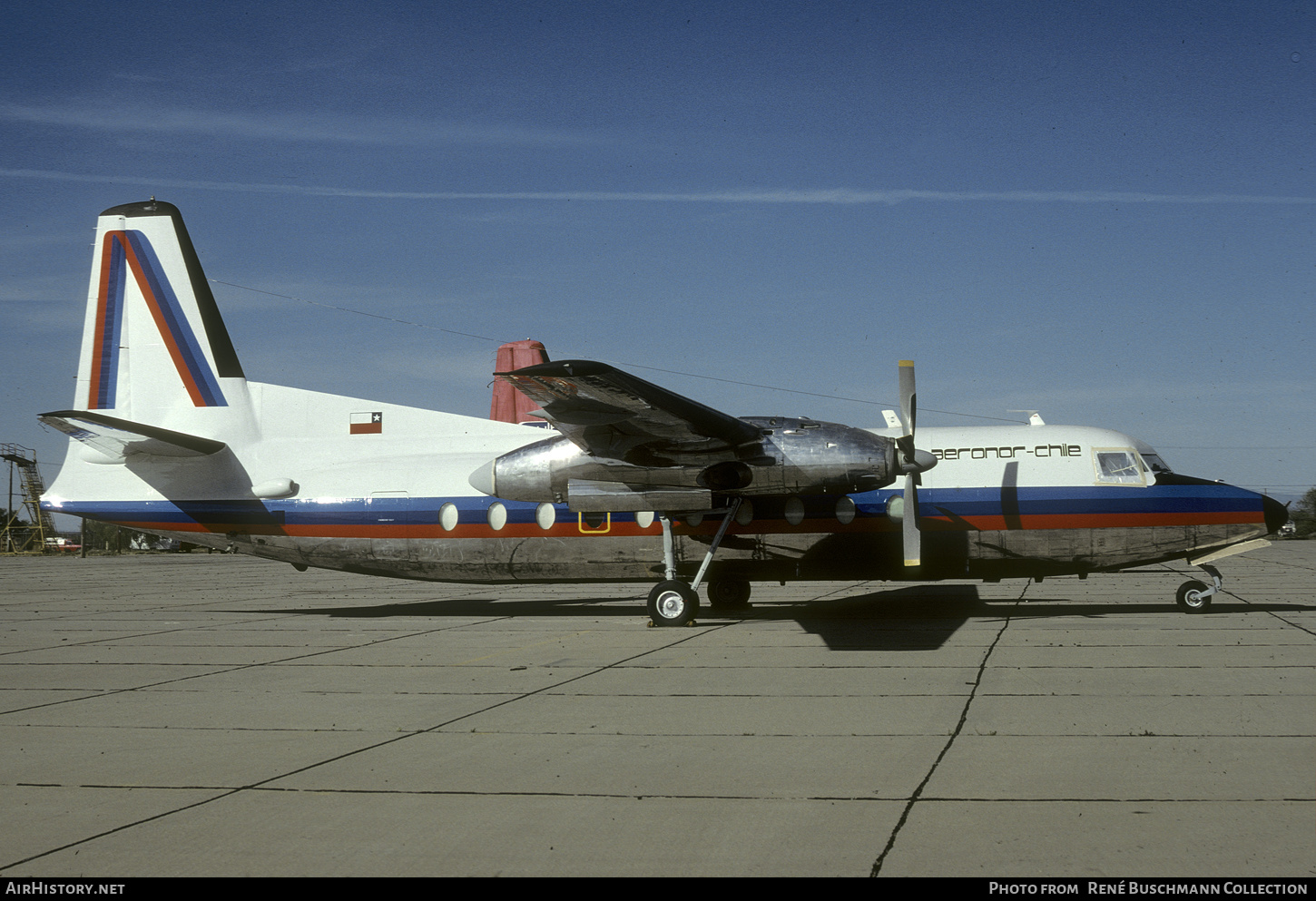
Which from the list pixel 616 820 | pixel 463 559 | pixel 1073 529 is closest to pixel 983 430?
pixel 1073 529

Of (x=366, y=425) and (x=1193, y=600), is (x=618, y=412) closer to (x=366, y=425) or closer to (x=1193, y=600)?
(x=366, y=425)

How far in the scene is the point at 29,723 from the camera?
9961 millimetres

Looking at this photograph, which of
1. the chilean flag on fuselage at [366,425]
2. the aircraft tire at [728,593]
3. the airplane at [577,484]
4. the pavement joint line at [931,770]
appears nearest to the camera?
the pavement joint line at [931,770]

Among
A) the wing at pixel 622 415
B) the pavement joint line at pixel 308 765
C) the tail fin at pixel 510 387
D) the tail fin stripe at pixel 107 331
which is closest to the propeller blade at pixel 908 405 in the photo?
the wing at pixel 622 415

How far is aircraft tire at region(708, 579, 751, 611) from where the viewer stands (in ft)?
64.7

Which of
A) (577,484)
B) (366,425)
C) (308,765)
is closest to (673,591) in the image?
(577,484)

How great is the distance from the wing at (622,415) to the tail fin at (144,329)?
359 inches

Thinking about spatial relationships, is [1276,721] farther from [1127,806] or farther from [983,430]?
[983,430]

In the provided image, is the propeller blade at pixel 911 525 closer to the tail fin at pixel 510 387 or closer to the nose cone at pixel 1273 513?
the nose cone at pixel 1273 513

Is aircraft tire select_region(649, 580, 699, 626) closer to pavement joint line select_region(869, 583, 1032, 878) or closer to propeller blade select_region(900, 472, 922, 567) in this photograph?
propeller blade select_region(900, 472, 922, 567)

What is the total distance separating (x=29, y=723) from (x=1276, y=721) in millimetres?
11610

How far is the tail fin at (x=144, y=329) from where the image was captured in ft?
70.1

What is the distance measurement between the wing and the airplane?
0.19ft

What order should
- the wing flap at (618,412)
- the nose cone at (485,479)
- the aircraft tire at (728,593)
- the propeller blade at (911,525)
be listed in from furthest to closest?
the aircraft tire at (728,593), the nose cone at (485,479), the propeller blade at (911,525), the wing flap at (618,412)
